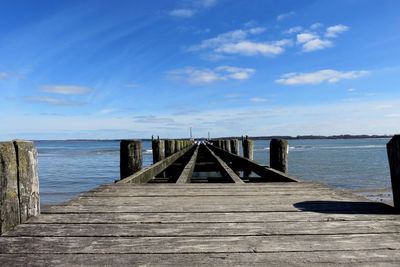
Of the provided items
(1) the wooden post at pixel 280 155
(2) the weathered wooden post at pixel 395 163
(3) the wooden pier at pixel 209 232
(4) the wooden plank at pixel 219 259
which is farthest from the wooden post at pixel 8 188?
(1) the wooden post at pixel 280 155

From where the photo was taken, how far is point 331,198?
320 cm

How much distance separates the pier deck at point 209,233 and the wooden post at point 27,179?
0.12 metres

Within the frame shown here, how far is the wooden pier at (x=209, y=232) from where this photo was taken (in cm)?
173

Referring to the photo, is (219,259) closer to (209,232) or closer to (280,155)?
(209,232)

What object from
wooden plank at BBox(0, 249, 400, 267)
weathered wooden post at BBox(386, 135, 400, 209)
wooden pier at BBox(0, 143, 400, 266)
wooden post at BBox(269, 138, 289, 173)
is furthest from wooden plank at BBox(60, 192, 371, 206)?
wooden post at BBox(269, 138, 289, 173)

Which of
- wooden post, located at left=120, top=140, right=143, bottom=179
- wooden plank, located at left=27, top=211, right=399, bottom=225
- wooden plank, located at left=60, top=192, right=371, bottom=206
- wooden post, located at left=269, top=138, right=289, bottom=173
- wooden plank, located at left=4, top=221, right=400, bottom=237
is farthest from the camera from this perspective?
wooden post, located at left=269, top=138, right=289, bottom=173

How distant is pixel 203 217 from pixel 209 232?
0.37 m

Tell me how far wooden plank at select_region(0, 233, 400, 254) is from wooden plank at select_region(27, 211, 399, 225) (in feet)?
1.14

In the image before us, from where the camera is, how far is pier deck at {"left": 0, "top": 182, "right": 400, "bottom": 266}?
5.68ft

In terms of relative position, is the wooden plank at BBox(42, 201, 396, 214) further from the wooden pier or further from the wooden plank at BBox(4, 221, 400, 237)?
the wooden plank at BBox(4, 221, 400, 237)

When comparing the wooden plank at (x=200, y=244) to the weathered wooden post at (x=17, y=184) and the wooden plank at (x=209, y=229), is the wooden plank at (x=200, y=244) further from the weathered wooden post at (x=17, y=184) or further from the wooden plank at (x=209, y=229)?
the weathered wooden post at (x=17, y=184)

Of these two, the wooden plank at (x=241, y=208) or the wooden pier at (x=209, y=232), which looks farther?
the wooden plank at (x=241, y=208)

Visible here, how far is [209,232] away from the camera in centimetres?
212

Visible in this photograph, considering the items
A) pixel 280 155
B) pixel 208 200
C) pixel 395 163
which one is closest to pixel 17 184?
pixel 208 200
